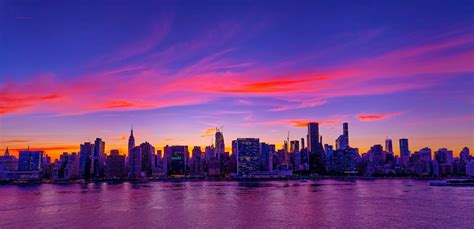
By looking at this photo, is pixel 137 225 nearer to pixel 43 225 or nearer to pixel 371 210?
pixel 43 225

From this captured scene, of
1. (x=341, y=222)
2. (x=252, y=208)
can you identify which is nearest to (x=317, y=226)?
(x=341, y=222)

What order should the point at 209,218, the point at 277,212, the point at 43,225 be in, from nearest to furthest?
the point at 43,225 < the point at 209,218 < the point at 277,212

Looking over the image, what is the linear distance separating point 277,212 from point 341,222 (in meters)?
15.7

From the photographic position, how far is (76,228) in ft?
188

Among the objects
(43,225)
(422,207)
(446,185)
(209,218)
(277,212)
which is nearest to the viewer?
(43,225)

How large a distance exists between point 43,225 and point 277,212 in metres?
38.8

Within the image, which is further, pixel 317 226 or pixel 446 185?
pixel 446 185

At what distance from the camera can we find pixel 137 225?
196 feet

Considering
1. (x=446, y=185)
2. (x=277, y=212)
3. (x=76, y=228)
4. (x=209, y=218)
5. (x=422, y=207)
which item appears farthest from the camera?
(x=446, y=185)

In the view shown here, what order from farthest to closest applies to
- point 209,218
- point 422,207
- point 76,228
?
point 422,207 < point 209,218 < point 76,228

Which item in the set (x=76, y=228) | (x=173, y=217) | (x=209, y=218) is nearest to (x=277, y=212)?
(x=209, y=218)

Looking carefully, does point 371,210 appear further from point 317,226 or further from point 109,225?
point 109,225

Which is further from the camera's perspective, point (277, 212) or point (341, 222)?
point (277, 212)

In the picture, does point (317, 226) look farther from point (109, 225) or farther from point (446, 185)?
point (446, 185)
